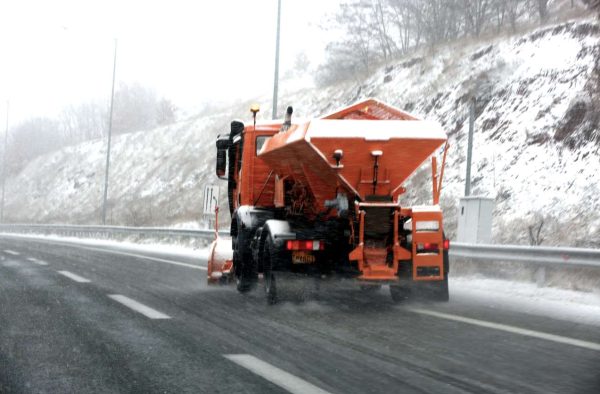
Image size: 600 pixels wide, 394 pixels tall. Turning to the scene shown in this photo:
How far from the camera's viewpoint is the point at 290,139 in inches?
363

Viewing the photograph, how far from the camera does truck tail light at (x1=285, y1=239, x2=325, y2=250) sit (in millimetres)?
9133

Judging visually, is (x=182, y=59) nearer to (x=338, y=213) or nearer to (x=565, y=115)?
(x=565, y=115)

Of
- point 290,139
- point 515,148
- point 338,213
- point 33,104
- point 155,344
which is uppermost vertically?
point 33,104

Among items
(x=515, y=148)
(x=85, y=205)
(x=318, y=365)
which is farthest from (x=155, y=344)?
(x=85, y=205)

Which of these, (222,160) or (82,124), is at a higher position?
(82,124)

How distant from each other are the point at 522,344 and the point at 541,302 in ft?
12.2

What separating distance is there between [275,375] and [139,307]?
157 inches

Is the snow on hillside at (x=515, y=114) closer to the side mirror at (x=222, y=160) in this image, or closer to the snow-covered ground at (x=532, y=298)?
the snow-covered ground at (x=532, y=298)

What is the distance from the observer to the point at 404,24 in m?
37.0

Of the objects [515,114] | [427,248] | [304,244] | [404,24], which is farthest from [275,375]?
[404,24]

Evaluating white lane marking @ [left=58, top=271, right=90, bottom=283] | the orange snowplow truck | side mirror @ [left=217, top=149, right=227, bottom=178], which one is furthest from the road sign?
the orange snowplow truck

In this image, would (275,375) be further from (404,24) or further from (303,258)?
(404,24)

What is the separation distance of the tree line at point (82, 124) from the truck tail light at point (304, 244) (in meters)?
67.8

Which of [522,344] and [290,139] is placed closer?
[522,344]
